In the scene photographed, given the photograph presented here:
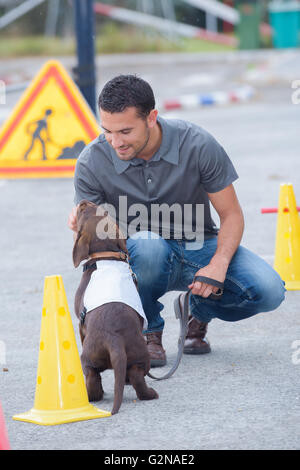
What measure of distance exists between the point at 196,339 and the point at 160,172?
2.73 feet

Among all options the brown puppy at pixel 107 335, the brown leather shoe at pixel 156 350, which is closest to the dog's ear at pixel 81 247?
the brown puppy at pixel 107 335

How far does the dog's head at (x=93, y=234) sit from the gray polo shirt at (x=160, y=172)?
36cm

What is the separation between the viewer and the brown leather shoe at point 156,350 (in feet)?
14.2

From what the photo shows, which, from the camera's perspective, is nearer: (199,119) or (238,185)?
(238,185)

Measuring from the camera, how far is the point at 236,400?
377cm

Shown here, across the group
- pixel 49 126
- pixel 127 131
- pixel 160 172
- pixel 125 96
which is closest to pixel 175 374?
pixel 160 172

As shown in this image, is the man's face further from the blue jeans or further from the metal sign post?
the metal sign post

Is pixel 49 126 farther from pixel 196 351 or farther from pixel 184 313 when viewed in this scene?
pixel 184 313

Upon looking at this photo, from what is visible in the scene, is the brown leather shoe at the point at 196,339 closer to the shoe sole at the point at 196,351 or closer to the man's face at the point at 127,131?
the shoe sole at the point at 196,351

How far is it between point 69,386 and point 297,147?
8.28 meters

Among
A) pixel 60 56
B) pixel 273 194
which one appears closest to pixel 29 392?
pixel 273 194

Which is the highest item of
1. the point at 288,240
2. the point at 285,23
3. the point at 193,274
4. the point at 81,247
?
the point at 285,23

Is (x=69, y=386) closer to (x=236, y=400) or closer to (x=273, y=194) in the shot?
(x=236, y=400)

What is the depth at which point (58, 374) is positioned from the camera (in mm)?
3607
